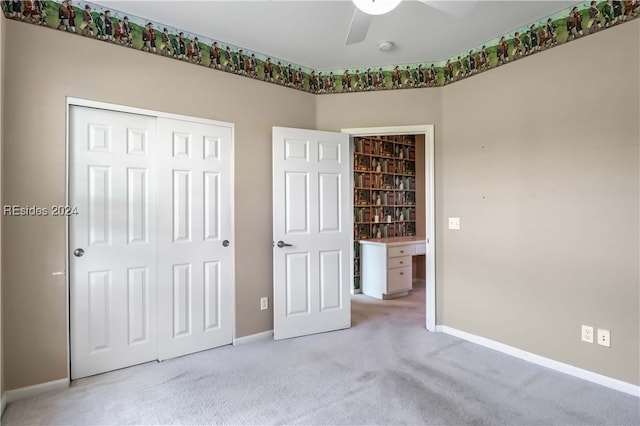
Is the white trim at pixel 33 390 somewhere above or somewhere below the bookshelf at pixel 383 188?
below

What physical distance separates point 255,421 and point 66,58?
2604 mm

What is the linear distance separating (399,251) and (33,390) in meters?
3.89

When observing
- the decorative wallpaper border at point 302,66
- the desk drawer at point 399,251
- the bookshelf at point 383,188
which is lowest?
the desk drawer at point 399,251

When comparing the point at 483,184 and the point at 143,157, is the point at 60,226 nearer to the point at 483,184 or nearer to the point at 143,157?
the point at 143,157

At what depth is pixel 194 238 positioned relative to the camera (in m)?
2.79

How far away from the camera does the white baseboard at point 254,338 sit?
9.76ft

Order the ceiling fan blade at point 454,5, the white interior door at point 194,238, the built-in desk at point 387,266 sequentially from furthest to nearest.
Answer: the built-in desk at point 387,266, the white interior door at point 194,238, the ceiling fan blade at point 454,5

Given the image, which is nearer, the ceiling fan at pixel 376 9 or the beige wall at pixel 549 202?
the ceiling fan at pixel 376 9

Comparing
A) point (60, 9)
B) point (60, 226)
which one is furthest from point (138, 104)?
point (60, 226)

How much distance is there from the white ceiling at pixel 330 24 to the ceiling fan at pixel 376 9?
50 centimetres

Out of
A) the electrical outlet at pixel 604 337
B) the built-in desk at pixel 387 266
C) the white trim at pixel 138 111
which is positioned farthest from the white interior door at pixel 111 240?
the electrical outlet at pixel 604 337

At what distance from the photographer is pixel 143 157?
258 cm

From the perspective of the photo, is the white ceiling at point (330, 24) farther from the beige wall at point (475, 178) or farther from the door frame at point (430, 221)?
the door frame at point (430, 221)

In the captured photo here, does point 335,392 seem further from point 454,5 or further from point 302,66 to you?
point 302,66
